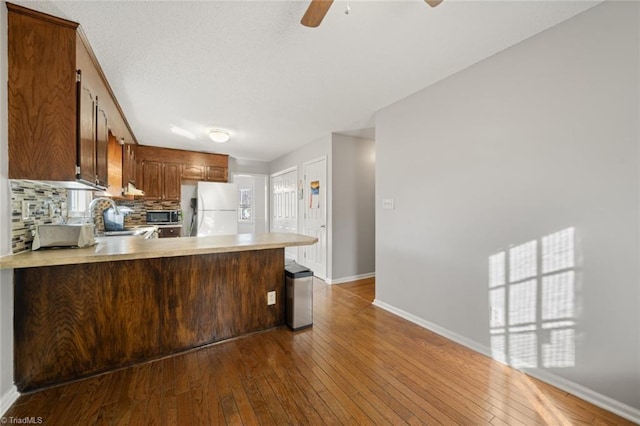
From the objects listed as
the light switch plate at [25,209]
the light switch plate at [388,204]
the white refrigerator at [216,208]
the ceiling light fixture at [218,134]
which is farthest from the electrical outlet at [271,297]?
the white refrigerator at [216,208]

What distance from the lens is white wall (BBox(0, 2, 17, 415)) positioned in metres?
1.50

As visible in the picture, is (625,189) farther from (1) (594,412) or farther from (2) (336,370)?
(2) (336,370)

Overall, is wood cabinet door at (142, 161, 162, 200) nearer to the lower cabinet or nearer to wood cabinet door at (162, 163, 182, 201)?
wood cabinet door at (162, 163, 182, 201)

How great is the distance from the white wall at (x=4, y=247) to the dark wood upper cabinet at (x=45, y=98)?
3 centimetres

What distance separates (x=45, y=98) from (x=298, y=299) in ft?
7.93

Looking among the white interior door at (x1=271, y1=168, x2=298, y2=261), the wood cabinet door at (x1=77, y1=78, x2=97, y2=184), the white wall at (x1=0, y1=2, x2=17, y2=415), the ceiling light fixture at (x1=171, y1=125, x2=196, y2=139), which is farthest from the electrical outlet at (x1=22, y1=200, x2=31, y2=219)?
the white interior door at (x1=271, y1=168, x2=298, y2=261)

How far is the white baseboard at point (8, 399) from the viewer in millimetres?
1474

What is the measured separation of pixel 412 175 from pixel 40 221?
3322 millimetres

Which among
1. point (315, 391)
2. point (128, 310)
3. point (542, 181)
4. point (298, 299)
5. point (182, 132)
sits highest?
point (182, 132)

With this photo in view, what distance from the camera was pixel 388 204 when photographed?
10.3ft

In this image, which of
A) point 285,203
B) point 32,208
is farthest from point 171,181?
point 32,208

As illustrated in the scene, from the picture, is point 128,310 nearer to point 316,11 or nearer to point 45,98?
point 45,98

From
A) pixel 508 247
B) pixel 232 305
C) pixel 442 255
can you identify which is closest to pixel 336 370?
pixel 232 305

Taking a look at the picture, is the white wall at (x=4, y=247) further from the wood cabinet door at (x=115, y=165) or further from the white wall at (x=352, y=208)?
the white wall at (x=352, y=208)
